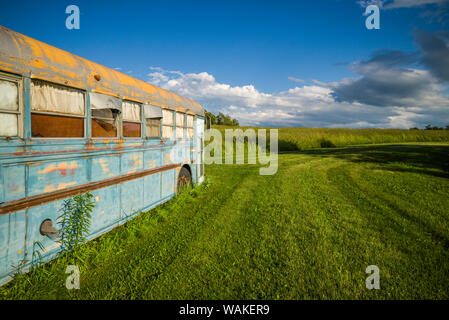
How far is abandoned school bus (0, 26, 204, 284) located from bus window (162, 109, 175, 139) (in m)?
0.40

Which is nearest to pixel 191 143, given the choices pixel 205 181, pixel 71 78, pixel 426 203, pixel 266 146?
pixel 205 181

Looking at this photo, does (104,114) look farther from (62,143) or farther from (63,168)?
(63,168)

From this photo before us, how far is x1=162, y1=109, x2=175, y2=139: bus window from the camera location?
634 centimetres

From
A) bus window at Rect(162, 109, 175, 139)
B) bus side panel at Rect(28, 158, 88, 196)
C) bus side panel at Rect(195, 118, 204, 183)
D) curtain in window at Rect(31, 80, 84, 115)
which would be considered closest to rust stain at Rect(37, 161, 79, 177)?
bus side panel at Rect(28, 158, 88, 196)

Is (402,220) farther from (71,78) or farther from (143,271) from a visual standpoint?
(71,78)

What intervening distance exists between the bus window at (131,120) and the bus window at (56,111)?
1035mm

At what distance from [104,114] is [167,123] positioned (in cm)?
228

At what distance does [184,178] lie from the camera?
25.2 ft

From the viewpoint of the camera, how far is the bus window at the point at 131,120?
488 cm

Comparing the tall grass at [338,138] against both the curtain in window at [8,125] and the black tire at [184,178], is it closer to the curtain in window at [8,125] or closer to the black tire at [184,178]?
the black tire at [184,178]

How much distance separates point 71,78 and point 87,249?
104 inches

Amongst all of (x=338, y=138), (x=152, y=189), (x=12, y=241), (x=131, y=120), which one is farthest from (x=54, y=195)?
(x=338, y=138)

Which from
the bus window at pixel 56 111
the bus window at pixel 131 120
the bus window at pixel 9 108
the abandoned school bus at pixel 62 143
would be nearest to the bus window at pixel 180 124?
the abandoned school bus at pixel 62 143

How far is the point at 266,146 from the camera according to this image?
2539 cm
